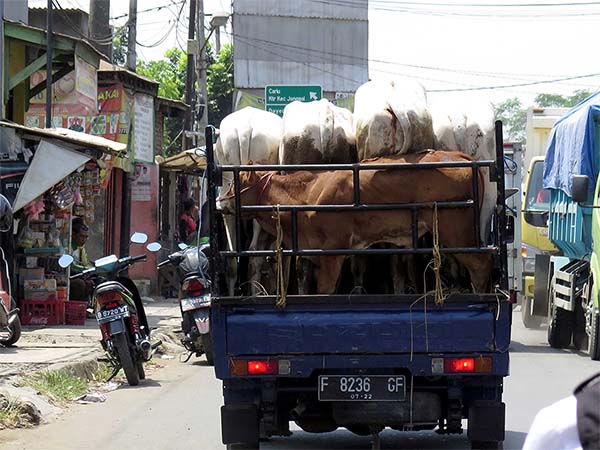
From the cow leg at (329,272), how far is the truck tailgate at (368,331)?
1.06 feet

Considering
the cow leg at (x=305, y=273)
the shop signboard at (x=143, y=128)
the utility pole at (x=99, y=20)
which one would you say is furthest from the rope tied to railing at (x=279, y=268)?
the utility pole at (x=99, y=20)

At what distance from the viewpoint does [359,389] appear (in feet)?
22.2

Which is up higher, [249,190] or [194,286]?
[249,190]

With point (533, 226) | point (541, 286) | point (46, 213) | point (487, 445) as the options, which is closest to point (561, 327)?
point (541, 286)

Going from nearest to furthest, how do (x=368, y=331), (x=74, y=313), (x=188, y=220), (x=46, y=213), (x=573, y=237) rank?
(x=368, y=331) → (x=573, y=237) → (x=74, y=313) → (x=46, y=213) → (x=188, y=220)

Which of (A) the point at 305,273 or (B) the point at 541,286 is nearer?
(A) the point at 305,273

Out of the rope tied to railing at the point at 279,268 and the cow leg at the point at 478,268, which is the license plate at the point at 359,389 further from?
the cow leg at the point at 478,268

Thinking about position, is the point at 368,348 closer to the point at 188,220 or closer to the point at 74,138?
the point at 74,138

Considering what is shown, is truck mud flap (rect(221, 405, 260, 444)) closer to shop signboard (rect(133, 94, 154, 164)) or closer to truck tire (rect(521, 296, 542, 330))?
truck tire (rect(521, 296, 542, 330))

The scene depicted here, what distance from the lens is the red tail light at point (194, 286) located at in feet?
40.4

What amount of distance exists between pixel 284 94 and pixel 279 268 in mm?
19335

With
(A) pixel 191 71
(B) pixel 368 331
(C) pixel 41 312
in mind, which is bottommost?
(C) pixel 41 312

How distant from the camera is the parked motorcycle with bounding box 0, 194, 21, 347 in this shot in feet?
39.5

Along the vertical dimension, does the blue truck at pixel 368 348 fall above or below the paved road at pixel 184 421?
above
